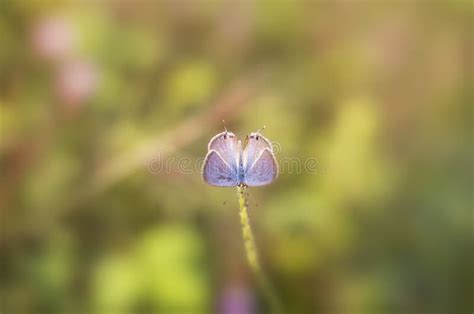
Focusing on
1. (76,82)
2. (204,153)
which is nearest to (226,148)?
(204,153)

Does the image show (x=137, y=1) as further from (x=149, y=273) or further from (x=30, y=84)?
(x=149, y=273)

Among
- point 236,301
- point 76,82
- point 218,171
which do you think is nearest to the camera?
point 218,171

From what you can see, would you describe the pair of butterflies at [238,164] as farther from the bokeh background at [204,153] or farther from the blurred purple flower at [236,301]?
the blurred purple flower at [236,301]

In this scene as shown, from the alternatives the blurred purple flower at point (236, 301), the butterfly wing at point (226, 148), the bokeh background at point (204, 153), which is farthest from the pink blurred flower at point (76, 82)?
the butterfly wing at point (226, 148)

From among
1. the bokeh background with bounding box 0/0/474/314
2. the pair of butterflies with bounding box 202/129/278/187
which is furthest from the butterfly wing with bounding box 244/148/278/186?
the bokeh background with bounding box 0/0/474/314

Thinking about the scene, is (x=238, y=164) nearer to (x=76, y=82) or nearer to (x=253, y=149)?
(x=253, y=149)
